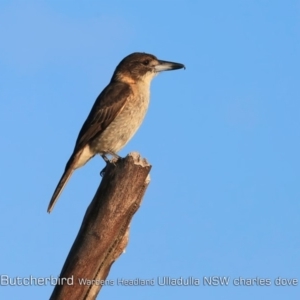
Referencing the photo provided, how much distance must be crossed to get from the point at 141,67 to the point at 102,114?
122 centimetres

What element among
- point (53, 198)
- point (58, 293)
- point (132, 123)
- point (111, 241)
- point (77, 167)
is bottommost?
point (58, 293)

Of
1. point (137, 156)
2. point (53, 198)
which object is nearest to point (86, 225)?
point (137, 156)

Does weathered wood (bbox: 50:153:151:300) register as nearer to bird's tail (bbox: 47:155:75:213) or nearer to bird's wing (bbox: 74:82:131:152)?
bird's tail (bbox: 47:155:75:213)

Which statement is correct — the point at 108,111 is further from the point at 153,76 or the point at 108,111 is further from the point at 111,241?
the point at 111,241

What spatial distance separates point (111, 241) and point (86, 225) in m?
0.21

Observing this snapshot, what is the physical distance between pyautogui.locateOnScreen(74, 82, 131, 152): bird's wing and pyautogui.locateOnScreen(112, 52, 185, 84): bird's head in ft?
1.83

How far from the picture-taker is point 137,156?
5.66m

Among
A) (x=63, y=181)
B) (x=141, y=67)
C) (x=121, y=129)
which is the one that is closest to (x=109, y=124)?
(x=121, y=129)

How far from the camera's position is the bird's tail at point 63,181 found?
7.80 metres

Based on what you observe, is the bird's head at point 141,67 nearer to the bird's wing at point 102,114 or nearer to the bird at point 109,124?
the bird at point 109,124

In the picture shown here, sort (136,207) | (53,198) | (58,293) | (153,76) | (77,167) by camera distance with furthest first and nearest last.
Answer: (153,76) → (77,167) → (53,198) → (136,207) → (58,293)

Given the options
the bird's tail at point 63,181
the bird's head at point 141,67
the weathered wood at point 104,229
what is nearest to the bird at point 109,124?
the bird's tail at point 63,181

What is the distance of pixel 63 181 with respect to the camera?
27.3 ft

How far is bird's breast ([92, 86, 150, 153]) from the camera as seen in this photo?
867cm
